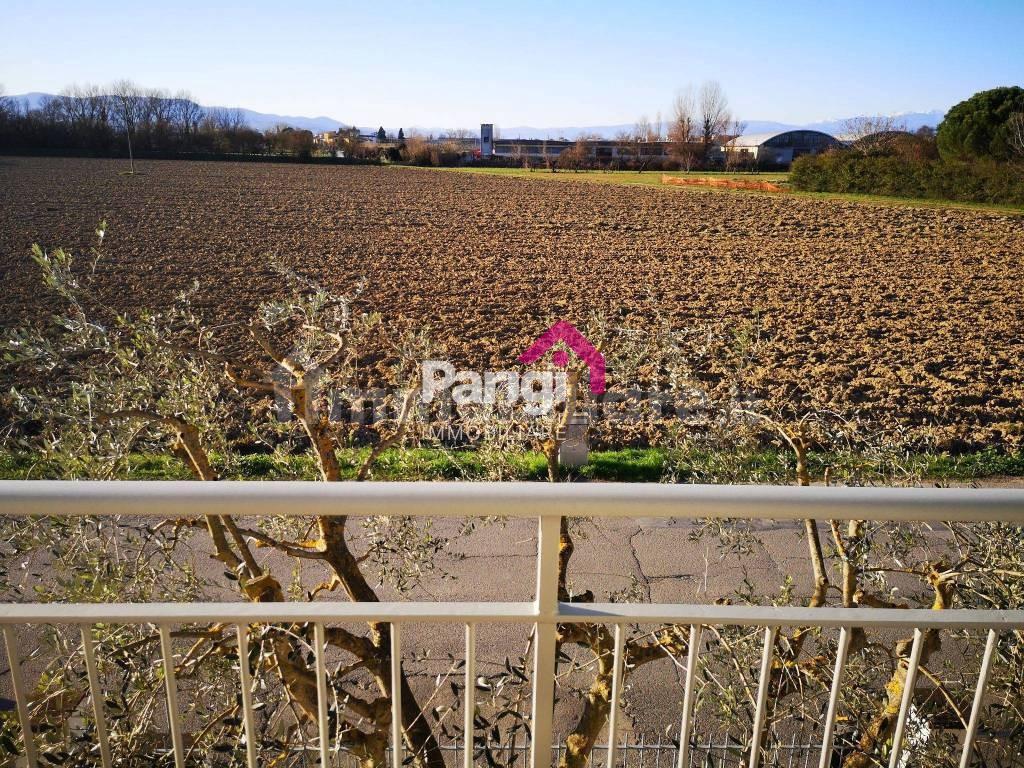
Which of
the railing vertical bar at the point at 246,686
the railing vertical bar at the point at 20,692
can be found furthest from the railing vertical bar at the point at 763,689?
the railing vertical bar at the point at 20,692

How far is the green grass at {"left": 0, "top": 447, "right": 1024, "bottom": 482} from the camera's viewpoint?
324 centimetres

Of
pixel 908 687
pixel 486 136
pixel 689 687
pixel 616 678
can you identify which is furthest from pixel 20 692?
pixel 486 136

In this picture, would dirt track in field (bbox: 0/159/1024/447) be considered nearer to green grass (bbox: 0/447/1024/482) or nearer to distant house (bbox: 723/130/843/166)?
green grass (bbox: 0/447/1024/482)

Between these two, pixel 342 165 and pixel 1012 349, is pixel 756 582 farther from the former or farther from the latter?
pixel 342 165

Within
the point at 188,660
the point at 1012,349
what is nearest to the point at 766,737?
the point at 188,660

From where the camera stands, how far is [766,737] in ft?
9.12

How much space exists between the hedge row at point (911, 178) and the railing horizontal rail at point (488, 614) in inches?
1124

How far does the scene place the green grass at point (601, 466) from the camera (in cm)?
324

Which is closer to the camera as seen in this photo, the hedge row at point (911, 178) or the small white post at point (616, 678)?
the small white post at point (616, 678)

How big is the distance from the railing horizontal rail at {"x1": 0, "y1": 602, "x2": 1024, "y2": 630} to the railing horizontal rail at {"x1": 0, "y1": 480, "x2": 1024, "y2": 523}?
215 millimetres

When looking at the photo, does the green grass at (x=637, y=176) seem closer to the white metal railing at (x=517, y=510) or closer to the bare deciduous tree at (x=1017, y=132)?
the bare deciduous tree at (x=1017, y=132)

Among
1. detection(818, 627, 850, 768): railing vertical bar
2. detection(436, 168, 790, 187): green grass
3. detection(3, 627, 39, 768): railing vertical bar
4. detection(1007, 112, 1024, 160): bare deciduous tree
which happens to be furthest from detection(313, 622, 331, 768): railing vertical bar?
detection(436, 168, 790, 187): green grass

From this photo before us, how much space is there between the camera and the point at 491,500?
55.3 inches

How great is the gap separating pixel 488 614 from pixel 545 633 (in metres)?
0.12
